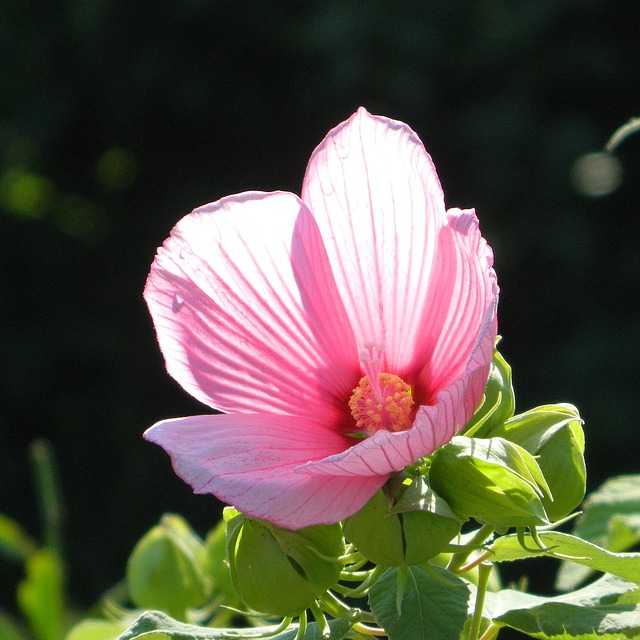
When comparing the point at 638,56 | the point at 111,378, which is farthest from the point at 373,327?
the point at 111,378

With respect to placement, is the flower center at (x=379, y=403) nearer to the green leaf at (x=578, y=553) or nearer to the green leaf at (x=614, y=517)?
the green leaf at (x=578, y=553)

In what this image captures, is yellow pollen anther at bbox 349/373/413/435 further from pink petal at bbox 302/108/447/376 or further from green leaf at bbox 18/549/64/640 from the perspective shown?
green leaf at bbox 18/549/64/640

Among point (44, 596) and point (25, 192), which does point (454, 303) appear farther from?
point (25, 192)

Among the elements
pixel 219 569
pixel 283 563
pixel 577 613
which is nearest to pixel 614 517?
pixel 577 613

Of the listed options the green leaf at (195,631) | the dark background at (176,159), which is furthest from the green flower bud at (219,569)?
the dark background at (176,159)

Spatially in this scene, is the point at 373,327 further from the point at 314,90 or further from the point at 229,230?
the point at 314,90

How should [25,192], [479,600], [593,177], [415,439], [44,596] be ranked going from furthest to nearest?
[25,192] → [593,177] → [44,596] → [479,600] → [415,439]
